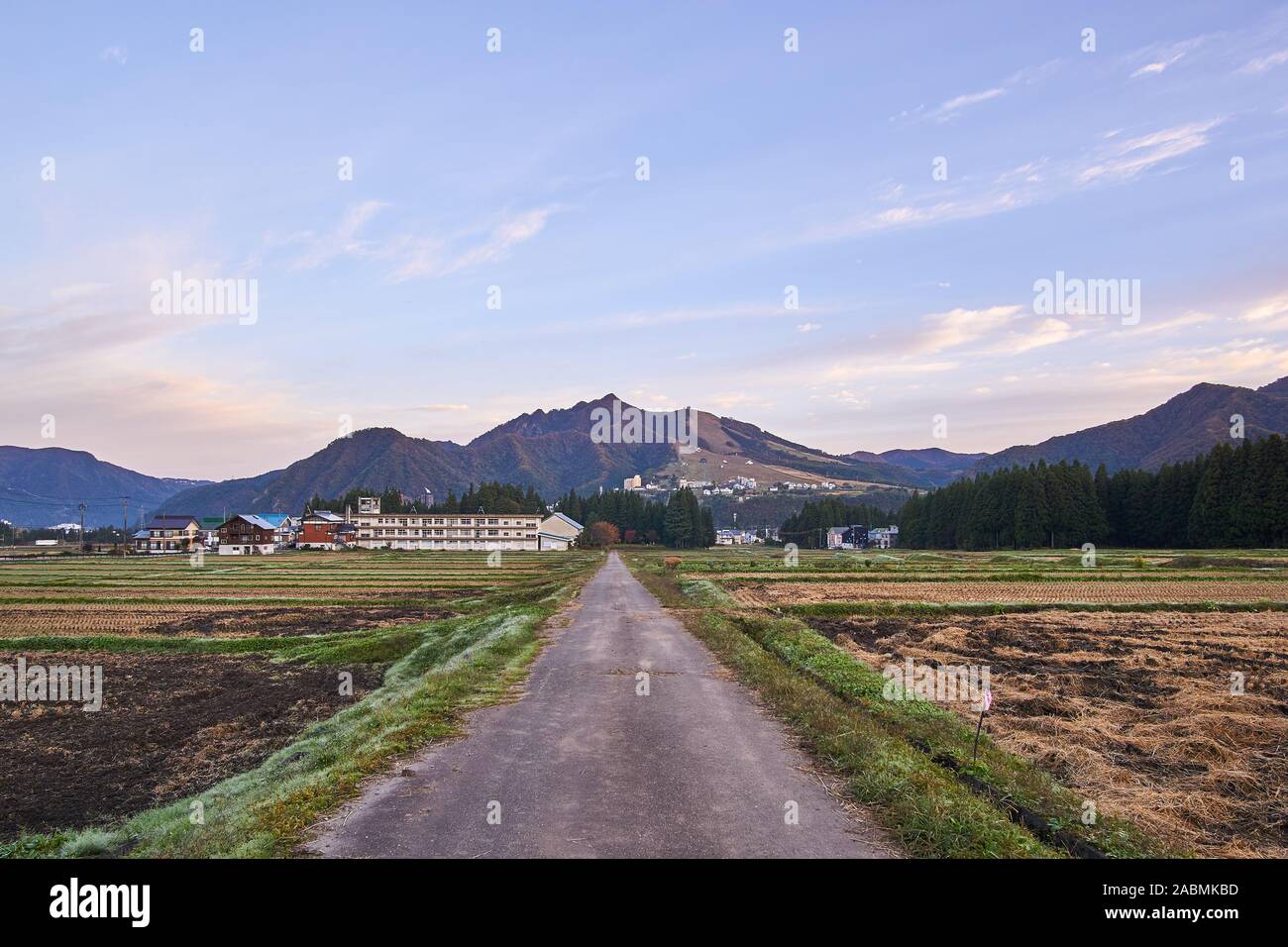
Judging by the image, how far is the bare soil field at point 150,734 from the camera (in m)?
12.8

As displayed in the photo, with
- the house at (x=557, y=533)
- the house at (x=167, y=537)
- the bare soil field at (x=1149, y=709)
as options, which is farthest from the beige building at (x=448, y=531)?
the bare soil field at (x=1149, y=709)

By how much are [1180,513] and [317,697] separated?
124 meters

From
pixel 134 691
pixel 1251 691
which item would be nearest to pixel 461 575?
pixel 134 691

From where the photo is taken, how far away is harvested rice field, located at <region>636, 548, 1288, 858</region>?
392 inches

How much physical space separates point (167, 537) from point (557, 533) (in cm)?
8337

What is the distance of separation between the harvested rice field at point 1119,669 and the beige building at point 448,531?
117979 mm

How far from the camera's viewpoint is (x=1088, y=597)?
1641 inches

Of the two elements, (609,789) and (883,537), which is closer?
(609,789)

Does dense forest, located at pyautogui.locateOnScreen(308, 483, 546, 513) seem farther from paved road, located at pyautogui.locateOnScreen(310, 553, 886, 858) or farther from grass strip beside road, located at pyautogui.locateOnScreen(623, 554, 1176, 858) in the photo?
paved road, located at pyautogui.locateOnScreen(310, 553, 886, 858)

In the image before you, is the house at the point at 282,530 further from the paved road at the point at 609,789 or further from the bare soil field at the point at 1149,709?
the paved road at the point at 609,789

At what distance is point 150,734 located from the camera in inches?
683

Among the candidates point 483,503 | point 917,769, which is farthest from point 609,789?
point 483,503

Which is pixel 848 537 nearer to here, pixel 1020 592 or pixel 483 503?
pixel 483 503
